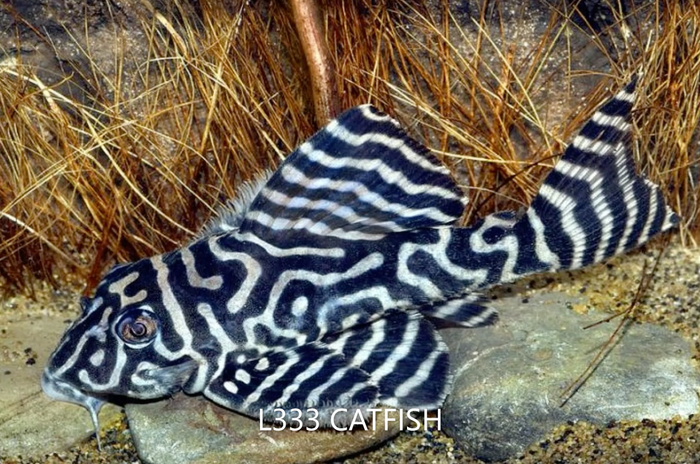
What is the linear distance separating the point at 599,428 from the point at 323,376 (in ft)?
3.83

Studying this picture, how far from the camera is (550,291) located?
480 centimetres

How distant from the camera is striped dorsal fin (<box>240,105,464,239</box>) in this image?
13.0 ft

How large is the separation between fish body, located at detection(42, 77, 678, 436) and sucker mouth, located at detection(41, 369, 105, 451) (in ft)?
0.12

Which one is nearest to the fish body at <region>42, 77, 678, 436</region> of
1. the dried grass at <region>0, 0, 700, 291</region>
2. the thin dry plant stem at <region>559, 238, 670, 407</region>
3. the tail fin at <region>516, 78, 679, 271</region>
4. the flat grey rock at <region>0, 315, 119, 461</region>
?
the tail fin at <region>516, 78, 679, 271</region>

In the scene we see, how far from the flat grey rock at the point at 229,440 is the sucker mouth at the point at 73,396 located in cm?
22

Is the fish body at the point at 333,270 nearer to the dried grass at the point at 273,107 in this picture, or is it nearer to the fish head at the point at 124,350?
the fish head at the point at 124,350

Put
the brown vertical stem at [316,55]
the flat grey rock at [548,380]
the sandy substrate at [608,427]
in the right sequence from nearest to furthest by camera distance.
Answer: the sandy substrate at [608,427], the flat grey rock at [548,380], the brown vertical stem at [316,55]

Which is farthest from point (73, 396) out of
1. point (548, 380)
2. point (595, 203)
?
point (595, 203)

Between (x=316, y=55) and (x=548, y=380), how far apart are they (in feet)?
6.08

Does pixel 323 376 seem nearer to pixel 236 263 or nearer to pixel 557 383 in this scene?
pixel 236 263

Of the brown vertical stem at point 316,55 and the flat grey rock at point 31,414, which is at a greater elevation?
the brown vertical stem at point 316,55

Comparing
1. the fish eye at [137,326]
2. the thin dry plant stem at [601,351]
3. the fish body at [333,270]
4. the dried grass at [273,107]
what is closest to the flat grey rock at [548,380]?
the thin dry plant stem at [601,351]

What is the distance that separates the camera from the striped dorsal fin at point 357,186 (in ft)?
13.0

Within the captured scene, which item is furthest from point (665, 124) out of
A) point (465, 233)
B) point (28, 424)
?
point (28, 424)
